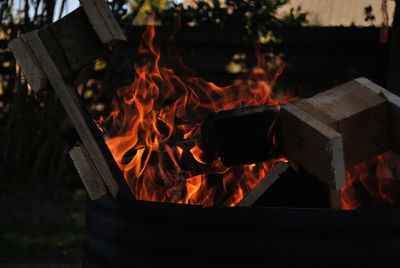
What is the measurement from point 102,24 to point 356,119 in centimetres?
77

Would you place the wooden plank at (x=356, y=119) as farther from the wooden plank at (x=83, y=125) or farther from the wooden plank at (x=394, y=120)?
the wooden plank at (x=83, y=125)

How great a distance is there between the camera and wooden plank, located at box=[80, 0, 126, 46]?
4.31 ft

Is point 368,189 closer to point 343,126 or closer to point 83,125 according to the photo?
point 343,126

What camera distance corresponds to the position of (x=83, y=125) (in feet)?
4.27

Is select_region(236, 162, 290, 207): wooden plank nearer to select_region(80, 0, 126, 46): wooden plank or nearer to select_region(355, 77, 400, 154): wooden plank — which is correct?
select_region(355, 77, 400, 154): wooden plank

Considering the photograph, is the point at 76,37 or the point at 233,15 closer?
the point at 76,37

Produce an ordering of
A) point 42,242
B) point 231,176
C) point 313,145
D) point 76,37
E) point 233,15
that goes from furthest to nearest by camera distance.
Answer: point 233,15, point 42,242, point 231,176, point 76,37, point 313,145

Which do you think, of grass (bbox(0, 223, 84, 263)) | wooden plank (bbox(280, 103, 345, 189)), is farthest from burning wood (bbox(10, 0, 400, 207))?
grass (bbox(0, 223, 84, 263))

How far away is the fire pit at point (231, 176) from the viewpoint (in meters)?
1.18

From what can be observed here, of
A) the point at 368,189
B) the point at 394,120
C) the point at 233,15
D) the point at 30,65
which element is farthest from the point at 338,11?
the point at 30,65

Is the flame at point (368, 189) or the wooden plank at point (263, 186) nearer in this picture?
the wooden plank at point (263, 186)

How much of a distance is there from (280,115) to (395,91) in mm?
2508

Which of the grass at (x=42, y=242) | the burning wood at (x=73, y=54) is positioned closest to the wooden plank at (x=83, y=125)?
the burning wood at (x=73, y=54)

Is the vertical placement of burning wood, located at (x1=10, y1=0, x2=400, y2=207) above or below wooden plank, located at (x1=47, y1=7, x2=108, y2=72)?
below
